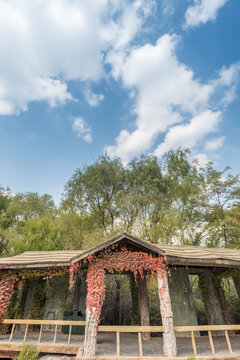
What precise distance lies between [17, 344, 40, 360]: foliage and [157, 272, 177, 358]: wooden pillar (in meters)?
3.90

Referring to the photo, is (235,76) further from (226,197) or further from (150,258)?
(150,258)

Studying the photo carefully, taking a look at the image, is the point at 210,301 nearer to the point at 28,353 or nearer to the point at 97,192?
the point at 28,353

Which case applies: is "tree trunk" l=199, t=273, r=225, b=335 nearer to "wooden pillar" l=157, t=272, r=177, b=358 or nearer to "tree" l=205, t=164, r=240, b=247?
"wooden pillar" l=157, t=272, r=177, b=358

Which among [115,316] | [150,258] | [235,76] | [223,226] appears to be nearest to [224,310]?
[150,258]

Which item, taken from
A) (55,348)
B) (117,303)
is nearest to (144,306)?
(55,348)

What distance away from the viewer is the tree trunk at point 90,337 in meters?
4.95

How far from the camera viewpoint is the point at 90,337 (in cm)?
510

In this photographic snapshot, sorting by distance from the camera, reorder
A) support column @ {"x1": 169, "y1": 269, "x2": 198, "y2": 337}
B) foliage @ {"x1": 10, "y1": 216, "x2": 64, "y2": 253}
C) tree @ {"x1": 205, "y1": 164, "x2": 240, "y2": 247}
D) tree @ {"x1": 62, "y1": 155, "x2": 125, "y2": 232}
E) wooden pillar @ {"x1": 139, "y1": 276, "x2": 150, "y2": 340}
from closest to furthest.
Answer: wooden pillar @ {"x1": 139, "y1": 276, "x2": 150, "y2": 340} < support column @ {"x1": 169, "y1": 269, "x2": 198, "y2": 337} < foliage @ {"x1": 10, "y1": 216, "x2": 64, "y2": 253} < tree @ {"x1": 205, "y1": 164, "x2": 240, "y2": 247} < tree @ {"x1": 62, "y1": 155, "x2": 125, "y2": 232}

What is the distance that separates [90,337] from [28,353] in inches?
81.6

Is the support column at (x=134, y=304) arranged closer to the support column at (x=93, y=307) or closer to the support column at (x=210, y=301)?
the support column at (x=210, y=301)

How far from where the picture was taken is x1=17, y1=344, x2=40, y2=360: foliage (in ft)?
17.4

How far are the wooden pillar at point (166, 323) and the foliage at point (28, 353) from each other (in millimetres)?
3898

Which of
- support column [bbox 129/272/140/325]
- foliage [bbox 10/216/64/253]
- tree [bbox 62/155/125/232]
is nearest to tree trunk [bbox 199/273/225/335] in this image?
support column [bbox 129/272/140/325]

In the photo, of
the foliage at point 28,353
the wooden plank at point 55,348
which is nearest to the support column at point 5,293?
the wooden plank at point 55,348
